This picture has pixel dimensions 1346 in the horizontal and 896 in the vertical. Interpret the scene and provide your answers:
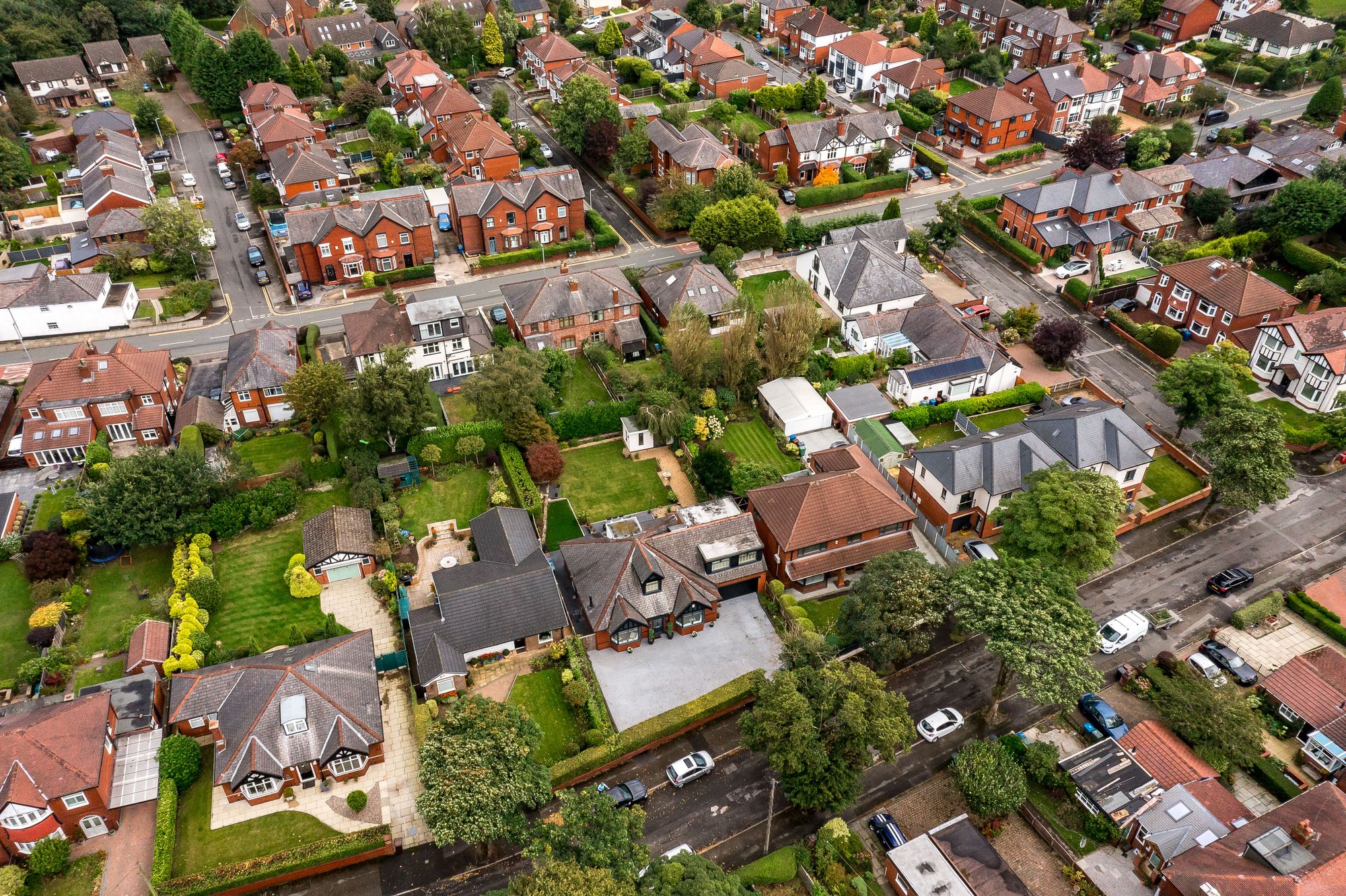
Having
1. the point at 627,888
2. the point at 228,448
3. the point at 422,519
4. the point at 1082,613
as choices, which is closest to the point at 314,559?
the point at 422,519

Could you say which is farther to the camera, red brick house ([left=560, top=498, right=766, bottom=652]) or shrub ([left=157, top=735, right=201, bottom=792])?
red brick house ([left=560, top=498, right=766, bottom=652])

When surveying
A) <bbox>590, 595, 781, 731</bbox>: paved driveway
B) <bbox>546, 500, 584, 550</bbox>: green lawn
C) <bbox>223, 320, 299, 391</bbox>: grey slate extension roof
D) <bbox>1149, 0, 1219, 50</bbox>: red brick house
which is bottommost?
<bbox>590, 595, 781, 731</bbox>: paved driveway

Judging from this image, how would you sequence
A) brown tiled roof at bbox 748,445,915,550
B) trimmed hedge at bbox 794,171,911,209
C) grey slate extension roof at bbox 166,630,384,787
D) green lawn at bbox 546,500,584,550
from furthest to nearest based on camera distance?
trimmed hedge at bbox 794,171,911,209
green lawn at bbox 546,500,584,550
brown tiled roof at bbox 748,445,915,550
grey slate extension roof at bbox 166,630,384,787

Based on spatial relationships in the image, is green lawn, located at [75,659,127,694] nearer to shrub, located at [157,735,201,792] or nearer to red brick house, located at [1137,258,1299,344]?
shrub, located at [157,735,201,792]

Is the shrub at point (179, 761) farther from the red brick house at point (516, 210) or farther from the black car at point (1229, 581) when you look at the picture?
the black car at point (1229, 581)

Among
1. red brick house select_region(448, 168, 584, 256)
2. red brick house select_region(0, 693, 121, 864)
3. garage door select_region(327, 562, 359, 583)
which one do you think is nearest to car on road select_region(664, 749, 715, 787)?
garage door select_region(327, 562, 359, 583)

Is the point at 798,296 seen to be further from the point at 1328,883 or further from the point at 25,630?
the point at 25,630
